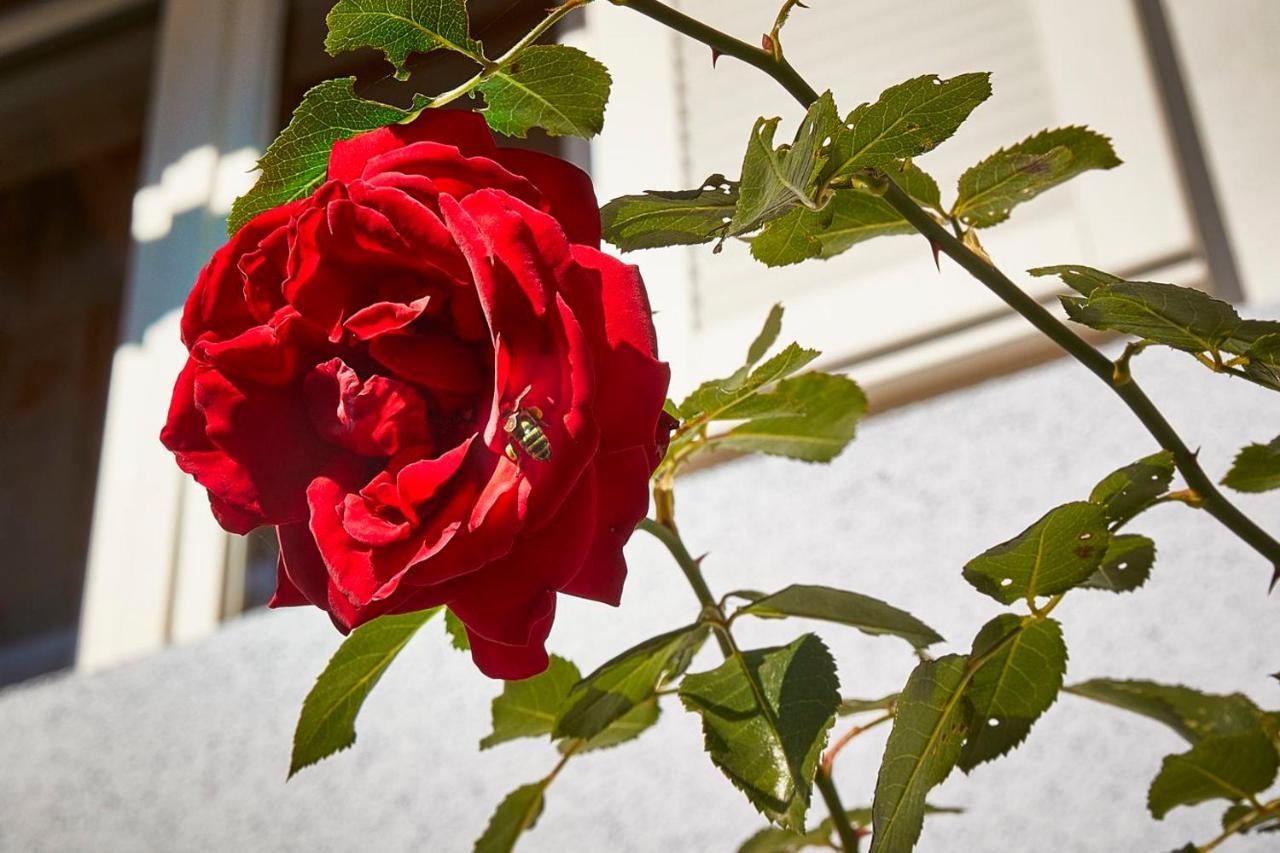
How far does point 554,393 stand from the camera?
0.29 m

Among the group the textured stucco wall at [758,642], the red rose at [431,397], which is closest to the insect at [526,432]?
the red rose at [431,397]

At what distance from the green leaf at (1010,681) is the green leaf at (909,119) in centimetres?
15

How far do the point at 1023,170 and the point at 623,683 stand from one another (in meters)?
0.24

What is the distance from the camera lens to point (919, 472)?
3.11ft

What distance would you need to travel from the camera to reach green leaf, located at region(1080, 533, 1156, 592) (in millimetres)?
455

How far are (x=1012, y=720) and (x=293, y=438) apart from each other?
24 cm

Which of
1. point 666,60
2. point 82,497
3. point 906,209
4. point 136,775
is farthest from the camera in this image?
point 82,497

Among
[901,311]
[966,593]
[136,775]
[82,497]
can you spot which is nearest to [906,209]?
[966,593]

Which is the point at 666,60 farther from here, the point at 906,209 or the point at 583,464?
the point at 583,464

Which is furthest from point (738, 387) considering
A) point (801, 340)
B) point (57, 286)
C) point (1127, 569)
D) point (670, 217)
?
point (57, 286)

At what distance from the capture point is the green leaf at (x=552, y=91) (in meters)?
0.41

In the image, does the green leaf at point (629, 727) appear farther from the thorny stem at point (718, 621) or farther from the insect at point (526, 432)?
the insect at point (526, 432)

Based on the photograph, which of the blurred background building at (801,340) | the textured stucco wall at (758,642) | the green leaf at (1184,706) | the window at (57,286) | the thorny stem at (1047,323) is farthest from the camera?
the window at (57,286)

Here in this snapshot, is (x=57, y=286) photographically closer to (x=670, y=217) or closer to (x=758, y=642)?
(x=758, y=642)
